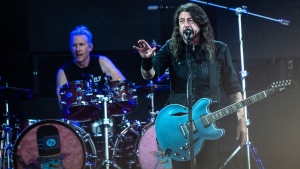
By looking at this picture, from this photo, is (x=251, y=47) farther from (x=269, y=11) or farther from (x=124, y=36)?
(x=124, y=36)

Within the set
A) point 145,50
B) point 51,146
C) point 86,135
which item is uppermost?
point 145,50

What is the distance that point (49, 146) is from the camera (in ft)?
20.7

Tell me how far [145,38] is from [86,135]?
1882 millimetres

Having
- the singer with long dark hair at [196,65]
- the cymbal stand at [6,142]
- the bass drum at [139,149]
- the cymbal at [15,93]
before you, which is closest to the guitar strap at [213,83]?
the singer with long dark hair at [196,65]

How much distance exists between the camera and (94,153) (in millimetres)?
6434

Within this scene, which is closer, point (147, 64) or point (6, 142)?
point (147, 64)

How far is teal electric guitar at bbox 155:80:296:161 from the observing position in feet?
12.4

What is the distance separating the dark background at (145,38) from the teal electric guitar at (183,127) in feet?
11.6

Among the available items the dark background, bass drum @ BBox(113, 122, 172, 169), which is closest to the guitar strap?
bass drum @ BBox(113, 122, 172, 169)

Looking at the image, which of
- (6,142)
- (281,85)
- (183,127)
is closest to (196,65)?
(183,127)

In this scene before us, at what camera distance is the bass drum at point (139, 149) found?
21.4 feet

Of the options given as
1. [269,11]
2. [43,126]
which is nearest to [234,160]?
[269,11]

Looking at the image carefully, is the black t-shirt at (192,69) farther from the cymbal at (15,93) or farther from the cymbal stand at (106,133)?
the cymbal at (15,93)

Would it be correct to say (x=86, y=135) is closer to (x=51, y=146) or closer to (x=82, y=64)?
(x=51, y=146)
